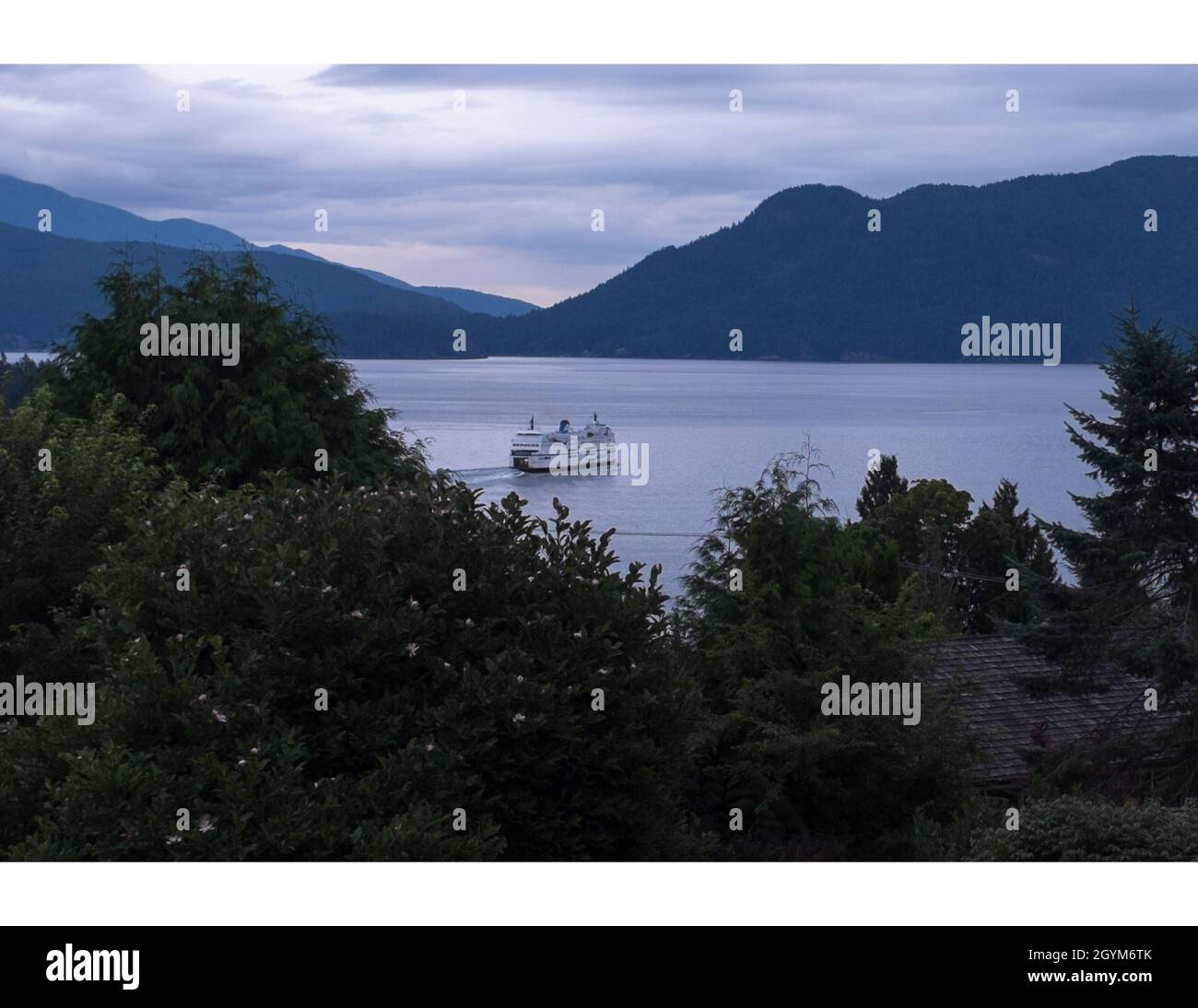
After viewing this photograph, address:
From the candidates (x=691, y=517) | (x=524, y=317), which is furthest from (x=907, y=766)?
(x=524, y=317)

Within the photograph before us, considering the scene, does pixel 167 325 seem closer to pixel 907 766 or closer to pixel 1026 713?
pixel 907 766

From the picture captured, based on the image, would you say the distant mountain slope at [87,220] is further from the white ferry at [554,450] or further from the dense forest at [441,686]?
the dense forest at [441,686]

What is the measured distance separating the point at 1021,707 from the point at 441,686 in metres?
18.9

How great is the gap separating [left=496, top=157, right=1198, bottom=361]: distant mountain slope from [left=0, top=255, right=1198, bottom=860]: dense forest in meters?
74.5

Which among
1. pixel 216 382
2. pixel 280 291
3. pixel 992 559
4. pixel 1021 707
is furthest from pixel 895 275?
pixel 216 382

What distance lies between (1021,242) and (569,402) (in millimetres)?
64302

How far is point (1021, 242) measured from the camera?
103750 mm

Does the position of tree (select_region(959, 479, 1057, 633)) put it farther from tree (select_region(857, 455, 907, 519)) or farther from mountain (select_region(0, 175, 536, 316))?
mountain (select_region(0, 175, 536, 316))

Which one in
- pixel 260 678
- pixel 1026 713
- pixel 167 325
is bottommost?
pixel 1026 713

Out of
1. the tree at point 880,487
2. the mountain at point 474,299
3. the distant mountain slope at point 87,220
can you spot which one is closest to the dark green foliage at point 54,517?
the distant mountain slope at point 87,220

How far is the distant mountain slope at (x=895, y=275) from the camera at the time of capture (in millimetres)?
94750

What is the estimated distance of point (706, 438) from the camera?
11806 centimetres

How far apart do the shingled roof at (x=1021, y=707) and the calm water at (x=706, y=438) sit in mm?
19166
